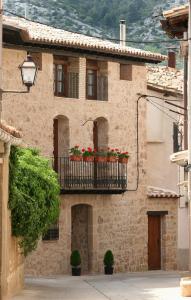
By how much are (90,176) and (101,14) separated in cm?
4743

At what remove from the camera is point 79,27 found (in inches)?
3014

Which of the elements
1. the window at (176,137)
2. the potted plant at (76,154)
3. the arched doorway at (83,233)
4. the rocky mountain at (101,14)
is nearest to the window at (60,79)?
the potted plant at (76,154)

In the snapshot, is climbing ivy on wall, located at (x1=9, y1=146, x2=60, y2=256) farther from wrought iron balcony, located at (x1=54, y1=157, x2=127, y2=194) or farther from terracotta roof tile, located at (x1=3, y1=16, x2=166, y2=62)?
terracotta roof tile, located at (x1=3, y1=16, x2=166, y2=62)

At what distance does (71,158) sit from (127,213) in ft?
12.4

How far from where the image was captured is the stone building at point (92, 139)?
33.3m

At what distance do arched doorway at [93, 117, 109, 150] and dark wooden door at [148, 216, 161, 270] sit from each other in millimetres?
3631

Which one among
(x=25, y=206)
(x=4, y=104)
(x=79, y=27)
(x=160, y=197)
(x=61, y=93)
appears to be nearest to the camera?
(x=25, y=206)

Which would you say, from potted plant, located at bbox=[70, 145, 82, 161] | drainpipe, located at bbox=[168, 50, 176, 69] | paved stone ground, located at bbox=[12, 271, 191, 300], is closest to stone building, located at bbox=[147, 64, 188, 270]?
potted plant, located at bbox=[70, 145, 82, 161]

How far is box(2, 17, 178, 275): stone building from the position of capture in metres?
33.3

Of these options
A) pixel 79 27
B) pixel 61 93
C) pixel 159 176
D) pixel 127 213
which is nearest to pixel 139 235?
pixel 127 213

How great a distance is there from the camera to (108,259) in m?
34.7

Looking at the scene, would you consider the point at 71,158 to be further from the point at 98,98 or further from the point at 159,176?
the point at 159,176

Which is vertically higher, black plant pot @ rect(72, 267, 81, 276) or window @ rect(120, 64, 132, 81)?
window @ rect(120, 64, 132, 81)

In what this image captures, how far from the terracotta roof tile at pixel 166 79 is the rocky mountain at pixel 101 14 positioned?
3154 cm
